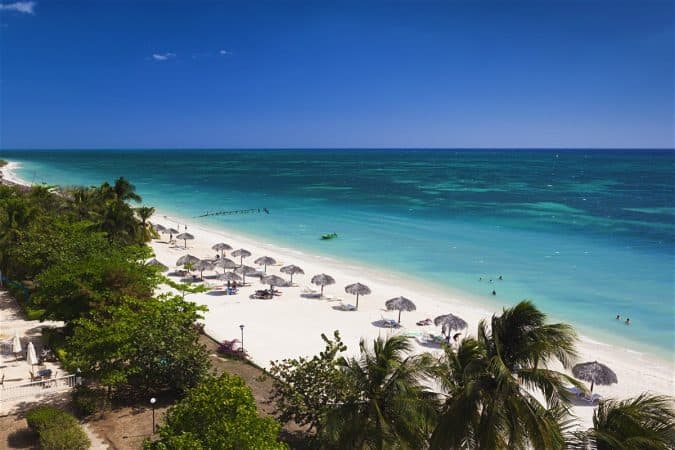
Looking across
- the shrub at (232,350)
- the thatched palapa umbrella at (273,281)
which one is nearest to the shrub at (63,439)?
the shrub at (232,350)

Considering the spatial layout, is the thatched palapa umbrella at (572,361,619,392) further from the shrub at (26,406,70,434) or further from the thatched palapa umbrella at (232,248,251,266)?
the thatched palapa umbrella at (232,248,251,266)

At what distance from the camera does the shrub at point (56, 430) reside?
973 cm

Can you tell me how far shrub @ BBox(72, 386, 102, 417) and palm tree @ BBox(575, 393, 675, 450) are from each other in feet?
38.0

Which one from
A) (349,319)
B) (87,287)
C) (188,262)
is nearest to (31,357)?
(87,287)

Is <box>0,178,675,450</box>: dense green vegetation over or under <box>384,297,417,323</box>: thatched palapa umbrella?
over

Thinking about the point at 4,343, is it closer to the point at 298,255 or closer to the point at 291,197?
the point at 298,255

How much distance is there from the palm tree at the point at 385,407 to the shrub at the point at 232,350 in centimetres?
814

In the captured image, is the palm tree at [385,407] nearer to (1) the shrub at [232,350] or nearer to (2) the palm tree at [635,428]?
(2) the palm tree at [635,428]

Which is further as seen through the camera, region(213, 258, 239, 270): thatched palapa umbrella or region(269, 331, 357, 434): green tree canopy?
region(213, 258, 239, 270): thatched palapa umbrella

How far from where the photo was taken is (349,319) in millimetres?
20609

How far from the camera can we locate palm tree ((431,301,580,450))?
20.3 feet

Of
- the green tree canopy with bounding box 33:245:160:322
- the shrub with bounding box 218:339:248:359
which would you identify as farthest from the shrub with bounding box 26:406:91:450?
the shrub with bounding box 218:339:248:359

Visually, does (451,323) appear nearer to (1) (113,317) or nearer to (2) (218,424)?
(1) (113,317)

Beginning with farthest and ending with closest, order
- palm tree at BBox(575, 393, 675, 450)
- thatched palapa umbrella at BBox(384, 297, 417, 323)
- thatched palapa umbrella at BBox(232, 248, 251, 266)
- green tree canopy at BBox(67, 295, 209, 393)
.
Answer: thatched palapa umbrella at BBox(232, 248, 251, 266), thatched palapa umbrella at BBox(384, 297, 417, 323), green tree canopy at BBox(67, 295, 209, 393), palm tree at BBox(575, 393, 675, 450)
